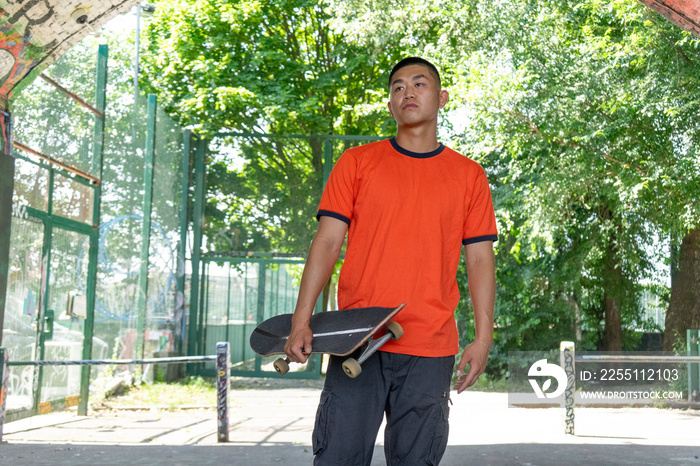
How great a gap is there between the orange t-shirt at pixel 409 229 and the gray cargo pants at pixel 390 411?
7 cm

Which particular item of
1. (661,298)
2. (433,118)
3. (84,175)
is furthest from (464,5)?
(433,118)

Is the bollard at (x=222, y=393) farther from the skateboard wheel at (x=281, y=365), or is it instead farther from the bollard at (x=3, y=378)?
the skateboard wheel at (x=281, y=365)

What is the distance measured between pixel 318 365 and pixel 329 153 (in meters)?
4.19

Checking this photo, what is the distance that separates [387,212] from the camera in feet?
8.79

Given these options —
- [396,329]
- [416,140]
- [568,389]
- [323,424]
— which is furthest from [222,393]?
[396,329]

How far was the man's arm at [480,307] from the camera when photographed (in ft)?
8.79

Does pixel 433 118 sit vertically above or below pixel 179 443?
above

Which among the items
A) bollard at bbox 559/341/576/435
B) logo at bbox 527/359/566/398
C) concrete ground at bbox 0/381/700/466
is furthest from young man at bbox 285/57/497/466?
logo at bbox 527/359/566/398

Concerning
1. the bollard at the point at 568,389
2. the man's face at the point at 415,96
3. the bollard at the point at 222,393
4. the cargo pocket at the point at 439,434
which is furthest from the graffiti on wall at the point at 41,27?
the bollard at the point at 568,389

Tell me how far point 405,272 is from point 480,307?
0.35 m

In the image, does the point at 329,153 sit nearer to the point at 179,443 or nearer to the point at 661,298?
the point at 661,298

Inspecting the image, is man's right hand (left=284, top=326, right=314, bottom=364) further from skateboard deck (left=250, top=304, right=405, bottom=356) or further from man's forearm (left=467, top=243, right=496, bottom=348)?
man's forearm (left=467, top=243, right=496, bottom=348)

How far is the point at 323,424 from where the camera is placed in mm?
2553

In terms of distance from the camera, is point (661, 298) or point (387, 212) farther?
point (661, 298)
